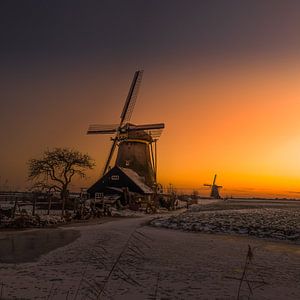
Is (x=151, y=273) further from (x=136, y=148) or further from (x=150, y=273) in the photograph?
(x=136, y=148)

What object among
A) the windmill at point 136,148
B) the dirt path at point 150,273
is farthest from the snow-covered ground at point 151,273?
the windmill at point 136,148

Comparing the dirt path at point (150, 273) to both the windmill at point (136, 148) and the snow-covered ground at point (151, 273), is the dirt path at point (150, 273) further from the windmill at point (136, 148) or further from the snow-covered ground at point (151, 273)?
the windmill at point (136, 148)

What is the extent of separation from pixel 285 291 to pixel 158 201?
4351cm

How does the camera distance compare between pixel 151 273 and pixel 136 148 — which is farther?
Answer: pixel 136 148

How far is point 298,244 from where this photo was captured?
653 inches

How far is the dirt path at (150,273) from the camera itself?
7520mm

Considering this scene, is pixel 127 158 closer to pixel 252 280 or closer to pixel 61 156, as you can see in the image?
pixel 61 156

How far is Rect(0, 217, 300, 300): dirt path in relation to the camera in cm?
752

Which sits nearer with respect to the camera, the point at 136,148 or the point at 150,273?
the point at 150,273

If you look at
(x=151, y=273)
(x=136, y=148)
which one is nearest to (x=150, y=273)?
(x=151, y=273)

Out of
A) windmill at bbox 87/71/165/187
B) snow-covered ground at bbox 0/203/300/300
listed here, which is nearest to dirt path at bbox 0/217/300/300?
snow-covered ground at bbox 0/203/300/300

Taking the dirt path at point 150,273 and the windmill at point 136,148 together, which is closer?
the dirt path at point 150,273

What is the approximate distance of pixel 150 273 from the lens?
948 centimetres

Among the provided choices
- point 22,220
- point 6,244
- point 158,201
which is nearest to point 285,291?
point 6,244
